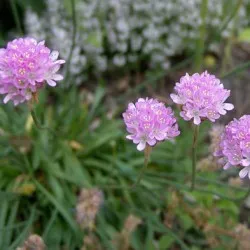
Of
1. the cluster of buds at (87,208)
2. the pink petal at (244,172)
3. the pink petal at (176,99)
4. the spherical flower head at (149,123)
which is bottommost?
the cluster of buds at (87,208)

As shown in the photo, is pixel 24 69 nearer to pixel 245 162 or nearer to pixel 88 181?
pixel 245 162

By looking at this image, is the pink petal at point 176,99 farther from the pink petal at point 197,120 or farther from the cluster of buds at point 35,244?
the cluster of buds at point 35,244

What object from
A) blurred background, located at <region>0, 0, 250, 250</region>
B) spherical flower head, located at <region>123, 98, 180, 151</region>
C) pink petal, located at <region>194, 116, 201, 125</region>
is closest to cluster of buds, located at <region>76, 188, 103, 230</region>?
blurred background, located at <region>0, 0, 250, 250</region>

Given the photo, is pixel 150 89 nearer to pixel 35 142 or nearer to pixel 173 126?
pixel 35 142

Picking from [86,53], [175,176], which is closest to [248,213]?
[175,176]

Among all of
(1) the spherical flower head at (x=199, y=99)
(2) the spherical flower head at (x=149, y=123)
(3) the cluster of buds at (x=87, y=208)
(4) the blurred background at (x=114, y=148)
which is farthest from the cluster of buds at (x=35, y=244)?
(1) the spherical flower head at (x=199, y=99)
